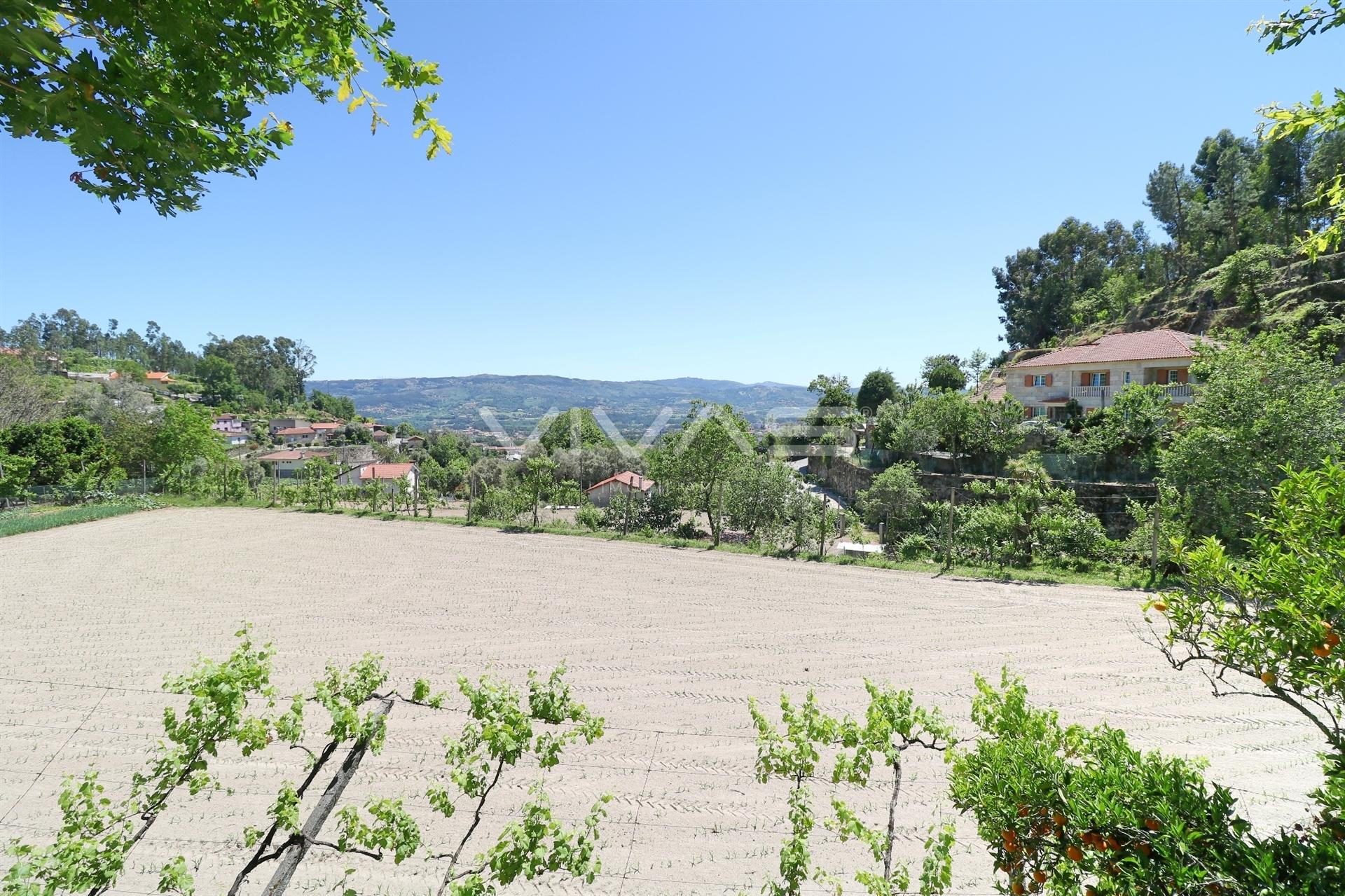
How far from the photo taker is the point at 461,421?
3295 inches

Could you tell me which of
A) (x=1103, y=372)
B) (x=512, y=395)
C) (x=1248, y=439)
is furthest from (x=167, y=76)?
(x=512, y=395)

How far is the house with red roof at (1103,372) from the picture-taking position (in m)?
21.8

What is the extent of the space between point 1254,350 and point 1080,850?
15.1 m

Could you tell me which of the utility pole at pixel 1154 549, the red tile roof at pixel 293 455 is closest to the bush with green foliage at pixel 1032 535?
the utility pole at pixel 1154 549

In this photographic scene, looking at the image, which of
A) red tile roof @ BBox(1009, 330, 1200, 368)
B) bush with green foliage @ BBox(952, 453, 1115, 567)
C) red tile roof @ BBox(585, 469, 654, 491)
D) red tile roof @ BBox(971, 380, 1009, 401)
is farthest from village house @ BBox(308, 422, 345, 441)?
bush with green foliage @ BBox(952, 453, 1115, 567)

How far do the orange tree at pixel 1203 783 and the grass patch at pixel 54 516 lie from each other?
2008 cm

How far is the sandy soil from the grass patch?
127 inches

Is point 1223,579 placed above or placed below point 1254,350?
below

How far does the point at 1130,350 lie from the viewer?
77.3 feet

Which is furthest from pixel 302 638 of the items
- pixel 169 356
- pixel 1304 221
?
pixel 169 356

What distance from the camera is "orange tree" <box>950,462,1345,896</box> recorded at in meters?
1.47

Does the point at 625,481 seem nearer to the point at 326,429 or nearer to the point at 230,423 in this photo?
the point at 326,429

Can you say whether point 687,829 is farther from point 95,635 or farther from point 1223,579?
point 95,635

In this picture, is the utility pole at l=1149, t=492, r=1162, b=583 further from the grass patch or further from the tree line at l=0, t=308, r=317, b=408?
the tree line at l=0, t=308, r=317, b=408
